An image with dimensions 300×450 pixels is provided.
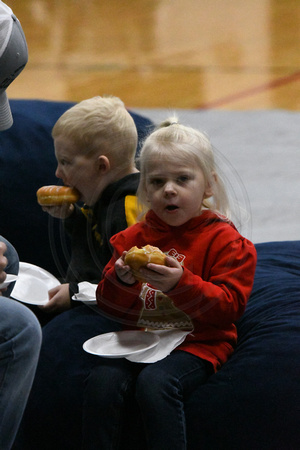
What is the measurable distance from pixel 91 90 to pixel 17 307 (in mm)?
2353

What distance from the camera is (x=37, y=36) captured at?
420 cm

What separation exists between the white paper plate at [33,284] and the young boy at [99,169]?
14 centimetres

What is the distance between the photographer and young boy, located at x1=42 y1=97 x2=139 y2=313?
1415 millimetres

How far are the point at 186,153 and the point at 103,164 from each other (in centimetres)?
20

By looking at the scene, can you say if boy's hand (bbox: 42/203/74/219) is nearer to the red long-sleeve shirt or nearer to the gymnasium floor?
the red long-sleeve shirt

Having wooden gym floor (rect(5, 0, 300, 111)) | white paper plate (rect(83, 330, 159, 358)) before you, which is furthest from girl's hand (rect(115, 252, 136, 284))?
wooden gym floor (rect(5, 0, 300, 111))

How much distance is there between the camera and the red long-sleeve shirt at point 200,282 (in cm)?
125

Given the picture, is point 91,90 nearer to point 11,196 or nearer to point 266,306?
point 11,196

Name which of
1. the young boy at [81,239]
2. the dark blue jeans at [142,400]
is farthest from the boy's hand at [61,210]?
the dark blue jeans at [142,400]

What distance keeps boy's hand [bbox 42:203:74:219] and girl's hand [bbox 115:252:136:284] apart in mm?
300

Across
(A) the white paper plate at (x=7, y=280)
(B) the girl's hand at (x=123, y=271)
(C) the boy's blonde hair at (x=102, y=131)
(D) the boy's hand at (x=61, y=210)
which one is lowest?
(A) the white paper plate at (x=7, y=280)

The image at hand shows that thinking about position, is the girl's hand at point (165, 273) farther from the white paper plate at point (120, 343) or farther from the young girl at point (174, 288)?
the white paper plate at point (120, 343)

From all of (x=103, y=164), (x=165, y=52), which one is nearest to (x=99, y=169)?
Answer: (x=103, y=164)

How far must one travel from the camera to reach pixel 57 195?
1490 mm
